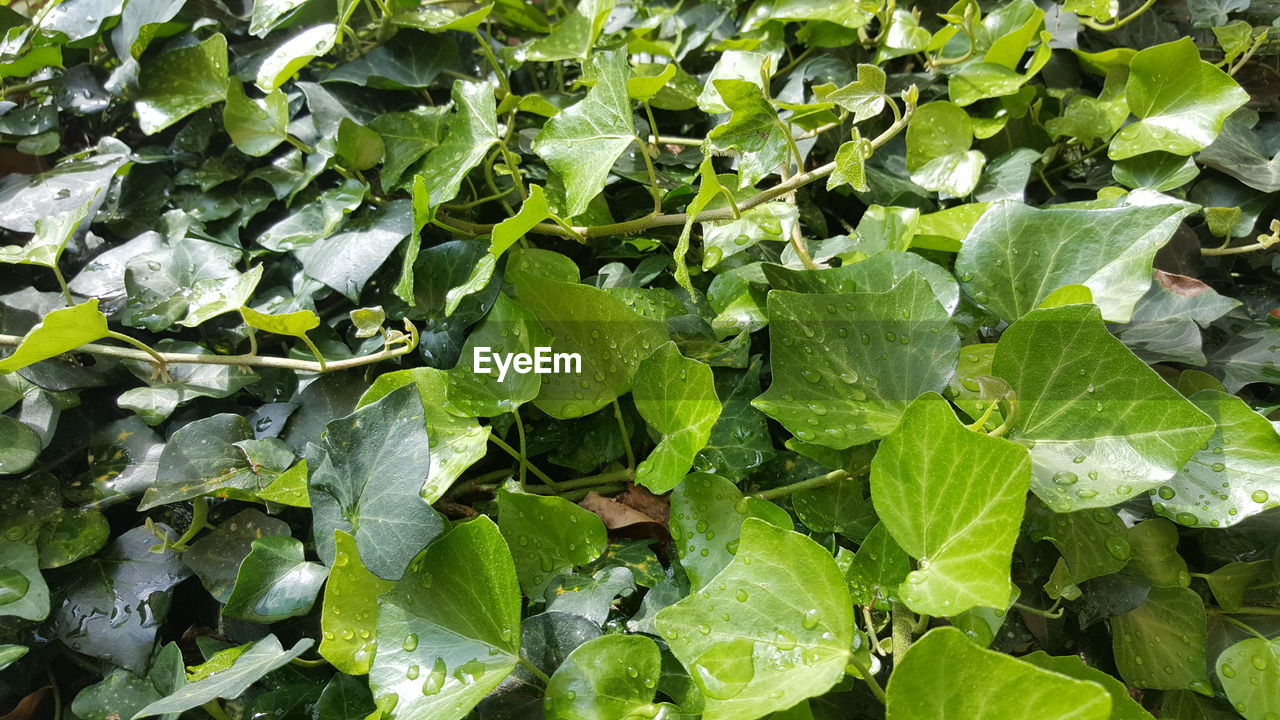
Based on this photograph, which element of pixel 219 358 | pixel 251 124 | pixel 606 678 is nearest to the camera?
pixel 606 678

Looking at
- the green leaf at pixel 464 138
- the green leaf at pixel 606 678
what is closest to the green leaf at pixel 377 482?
the green leaf at pixel 606 678

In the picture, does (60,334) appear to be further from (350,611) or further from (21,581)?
(350,611)

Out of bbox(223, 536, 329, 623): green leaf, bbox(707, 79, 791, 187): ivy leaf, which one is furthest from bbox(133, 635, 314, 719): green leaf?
bbox(707, 79, 791, 187): ivy leaf

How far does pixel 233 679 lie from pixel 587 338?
1.12 feet

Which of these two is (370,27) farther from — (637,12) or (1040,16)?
(1040,16)

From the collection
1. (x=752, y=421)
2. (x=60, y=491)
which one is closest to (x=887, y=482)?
(x=752, y=421)

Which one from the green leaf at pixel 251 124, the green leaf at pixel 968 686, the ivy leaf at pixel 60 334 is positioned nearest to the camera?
the green leaf at pixel 968 686

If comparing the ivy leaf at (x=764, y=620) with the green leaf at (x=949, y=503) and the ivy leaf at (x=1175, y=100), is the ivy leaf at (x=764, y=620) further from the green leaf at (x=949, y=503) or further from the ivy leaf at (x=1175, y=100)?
the ivy leaf at (x=1175, y=100)

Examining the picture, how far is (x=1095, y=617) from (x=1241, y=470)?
5.7 inches

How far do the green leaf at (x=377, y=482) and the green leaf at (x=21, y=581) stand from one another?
25 cm

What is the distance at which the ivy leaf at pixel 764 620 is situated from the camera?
408mm

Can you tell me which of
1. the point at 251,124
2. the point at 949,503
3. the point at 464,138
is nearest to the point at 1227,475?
the point at 949,503

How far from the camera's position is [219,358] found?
68 cm

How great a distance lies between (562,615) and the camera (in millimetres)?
507
